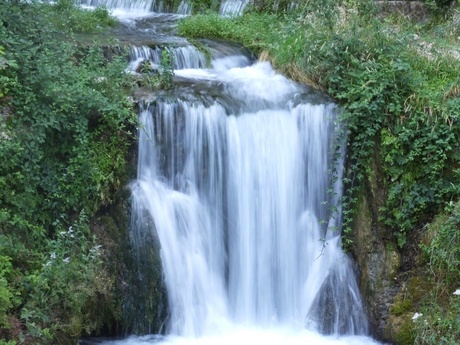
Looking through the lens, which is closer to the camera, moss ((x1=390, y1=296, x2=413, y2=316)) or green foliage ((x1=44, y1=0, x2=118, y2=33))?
moss ((x1=390, y1=296, x2=413, y2=316))

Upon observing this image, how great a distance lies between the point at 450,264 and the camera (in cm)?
661

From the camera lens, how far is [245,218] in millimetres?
7453

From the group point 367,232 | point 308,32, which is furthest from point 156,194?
point 308,32

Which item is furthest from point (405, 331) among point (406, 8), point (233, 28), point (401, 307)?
point (406, 8)

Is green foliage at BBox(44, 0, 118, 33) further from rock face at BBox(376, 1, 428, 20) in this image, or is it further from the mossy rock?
the mossy rock

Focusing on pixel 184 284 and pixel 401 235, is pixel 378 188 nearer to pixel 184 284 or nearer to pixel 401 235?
pixel 401 235

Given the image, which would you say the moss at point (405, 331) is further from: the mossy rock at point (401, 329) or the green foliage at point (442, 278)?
the green foliage at point (442, 278)

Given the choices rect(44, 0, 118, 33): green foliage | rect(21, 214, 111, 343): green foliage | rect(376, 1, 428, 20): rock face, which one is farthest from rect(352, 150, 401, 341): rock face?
rect(376, 1, 428, 20): rock face

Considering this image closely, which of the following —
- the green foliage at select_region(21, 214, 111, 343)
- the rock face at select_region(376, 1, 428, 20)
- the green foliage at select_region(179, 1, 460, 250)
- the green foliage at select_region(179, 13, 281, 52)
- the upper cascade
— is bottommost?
the green foliage at select_region(21, 214, 111, 343)

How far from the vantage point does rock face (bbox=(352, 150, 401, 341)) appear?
7.17 metres

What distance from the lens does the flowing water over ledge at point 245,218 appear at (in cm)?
702

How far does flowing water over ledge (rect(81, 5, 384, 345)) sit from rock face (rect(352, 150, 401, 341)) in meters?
0.15

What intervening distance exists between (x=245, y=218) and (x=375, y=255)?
5.09 ft

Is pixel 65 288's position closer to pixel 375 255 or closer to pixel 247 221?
pixel 247 221
